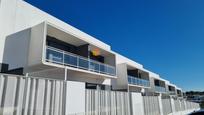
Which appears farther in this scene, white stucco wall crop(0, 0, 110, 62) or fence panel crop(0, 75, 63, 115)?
white stucco wall crop(0, 0, 110, 62)

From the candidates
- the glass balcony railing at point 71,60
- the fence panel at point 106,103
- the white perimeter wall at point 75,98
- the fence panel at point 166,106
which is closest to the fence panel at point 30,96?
the white perimeter wall at point 75,98

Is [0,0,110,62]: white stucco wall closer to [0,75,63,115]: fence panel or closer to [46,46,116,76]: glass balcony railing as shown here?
[46,46,116,76]: glass balcony railing

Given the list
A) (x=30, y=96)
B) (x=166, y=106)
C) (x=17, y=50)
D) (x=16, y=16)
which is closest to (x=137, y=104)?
(x=30, y=96)

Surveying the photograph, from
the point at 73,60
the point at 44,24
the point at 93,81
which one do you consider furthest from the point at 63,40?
the point at 93,81

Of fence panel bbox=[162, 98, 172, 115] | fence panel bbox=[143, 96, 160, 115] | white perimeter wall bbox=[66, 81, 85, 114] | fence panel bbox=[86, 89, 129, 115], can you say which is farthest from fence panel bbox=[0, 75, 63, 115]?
fence panel bbox=[162, 98, 172, 115]

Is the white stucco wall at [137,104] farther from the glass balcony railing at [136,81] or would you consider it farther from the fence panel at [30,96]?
the glass balcony railing at [136,81]

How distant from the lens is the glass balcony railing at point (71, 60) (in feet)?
33.6

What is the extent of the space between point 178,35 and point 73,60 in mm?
14267

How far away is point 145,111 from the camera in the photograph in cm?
1237

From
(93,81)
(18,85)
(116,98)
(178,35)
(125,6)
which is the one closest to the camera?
(18,85)

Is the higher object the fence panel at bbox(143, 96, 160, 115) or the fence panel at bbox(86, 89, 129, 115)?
the fence panel at bbox(86, 89, 129, 115)

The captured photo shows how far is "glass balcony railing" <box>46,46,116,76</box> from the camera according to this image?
10.2 metres

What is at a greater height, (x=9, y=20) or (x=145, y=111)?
(x=9, y=20)

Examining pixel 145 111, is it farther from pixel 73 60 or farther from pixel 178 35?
pixel 178 35
